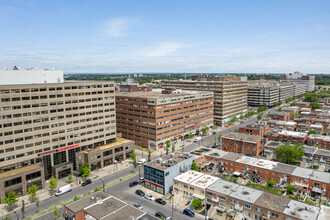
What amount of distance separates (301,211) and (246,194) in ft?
39.7

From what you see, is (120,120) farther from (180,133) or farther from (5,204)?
(5,204)

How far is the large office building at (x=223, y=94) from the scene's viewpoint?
519 feet

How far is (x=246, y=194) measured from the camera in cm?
5891

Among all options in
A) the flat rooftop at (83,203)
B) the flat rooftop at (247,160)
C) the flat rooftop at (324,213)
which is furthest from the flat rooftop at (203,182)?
the flat rooftop at (324,213)

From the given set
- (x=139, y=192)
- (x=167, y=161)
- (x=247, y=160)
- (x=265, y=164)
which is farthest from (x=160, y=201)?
(x=265, y=164)

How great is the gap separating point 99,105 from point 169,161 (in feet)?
126

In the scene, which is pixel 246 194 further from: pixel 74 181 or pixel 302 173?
pixel 74 181

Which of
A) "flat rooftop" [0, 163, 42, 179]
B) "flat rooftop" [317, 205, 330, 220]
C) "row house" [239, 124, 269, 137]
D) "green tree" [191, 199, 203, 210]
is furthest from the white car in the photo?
"row house" [239, 124, 269, 137]

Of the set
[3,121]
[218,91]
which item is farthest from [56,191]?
[218,91]

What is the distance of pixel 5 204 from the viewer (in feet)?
220

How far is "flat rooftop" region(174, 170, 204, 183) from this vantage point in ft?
222

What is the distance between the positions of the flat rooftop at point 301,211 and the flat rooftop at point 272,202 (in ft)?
3.74

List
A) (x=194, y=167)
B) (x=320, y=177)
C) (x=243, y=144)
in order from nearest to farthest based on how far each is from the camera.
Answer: (x=320, y=177) → (x=194, y=167) → (x=243, y=144)

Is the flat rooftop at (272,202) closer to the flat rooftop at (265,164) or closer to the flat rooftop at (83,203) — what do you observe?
the flat rooftop at (265,164)
